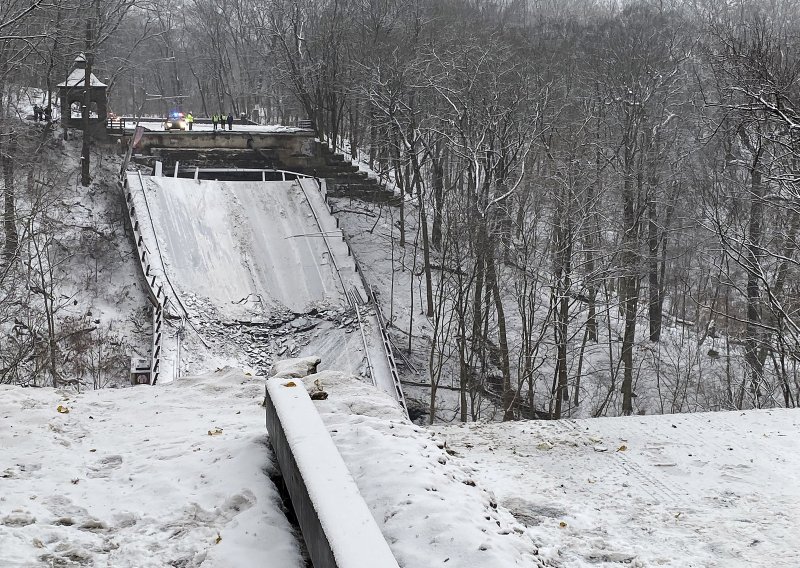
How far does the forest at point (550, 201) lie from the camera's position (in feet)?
64.5

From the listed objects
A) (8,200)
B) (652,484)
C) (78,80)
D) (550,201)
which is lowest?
(652,484)

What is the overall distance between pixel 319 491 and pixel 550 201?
71.9ft

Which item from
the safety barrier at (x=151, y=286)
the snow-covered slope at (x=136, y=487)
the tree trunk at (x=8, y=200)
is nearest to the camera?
the snow-covered slope at (x=136, y=487)

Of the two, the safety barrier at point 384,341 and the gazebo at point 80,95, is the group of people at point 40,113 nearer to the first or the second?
the gazebo at point 80,95

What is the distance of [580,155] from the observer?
25.8 metres

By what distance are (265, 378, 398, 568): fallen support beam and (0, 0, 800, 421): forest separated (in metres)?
6.17

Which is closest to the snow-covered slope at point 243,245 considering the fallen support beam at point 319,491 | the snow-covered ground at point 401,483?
the snow-covered ground at point 401,483

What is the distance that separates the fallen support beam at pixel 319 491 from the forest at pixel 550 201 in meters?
6.17

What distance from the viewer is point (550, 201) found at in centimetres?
2628

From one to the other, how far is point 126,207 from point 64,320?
6.90m

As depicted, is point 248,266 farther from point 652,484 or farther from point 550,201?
point 652,484

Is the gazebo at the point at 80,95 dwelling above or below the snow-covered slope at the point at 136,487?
above

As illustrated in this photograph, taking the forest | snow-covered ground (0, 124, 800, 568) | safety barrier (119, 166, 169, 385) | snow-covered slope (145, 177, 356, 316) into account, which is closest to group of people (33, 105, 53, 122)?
the forest

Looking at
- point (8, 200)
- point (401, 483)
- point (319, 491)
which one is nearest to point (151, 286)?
point (8, 200)
